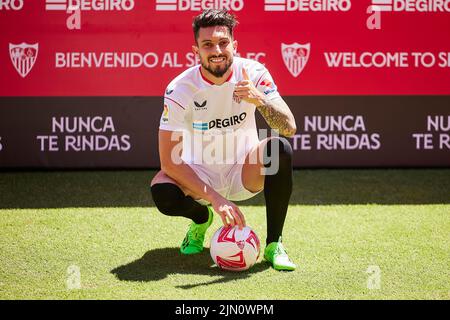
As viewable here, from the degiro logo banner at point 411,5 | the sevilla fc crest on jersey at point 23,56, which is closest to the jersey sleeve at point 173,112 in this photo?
the sevilla fc crest on jersey at point 23,56

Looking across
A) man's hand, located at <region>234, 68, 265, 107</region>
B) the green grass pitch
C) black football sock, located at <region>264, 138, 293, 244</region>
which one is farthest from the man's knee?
the green grass pitch

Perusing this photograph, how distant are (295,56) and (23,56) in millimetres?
2516

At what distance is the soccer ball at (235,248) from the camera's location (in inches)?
157

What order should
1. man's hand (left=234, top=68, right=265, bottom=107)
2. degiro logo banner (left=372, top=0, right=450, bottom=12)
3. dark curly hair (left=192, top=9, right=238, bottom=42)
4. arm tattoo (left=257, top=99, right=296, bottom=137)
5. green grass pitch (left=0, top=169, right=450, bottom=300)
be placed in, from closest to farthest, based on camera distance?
green grass pitch (left=0, top=169, right=450, bottom=300) → man's hand (left=234, top=68, right=265, bottom=107) → arm tattoo (left=257, top=99, right=296, bottom=137) → dark curly hair (left=192, top=9, right=238, bottom=42) → degiro logo banner (left=372, top=0, right=450, bottom=12)

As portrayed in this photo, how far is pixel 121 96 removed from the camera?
674cm

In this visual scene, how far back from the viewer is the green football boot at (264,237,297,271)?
4.09m

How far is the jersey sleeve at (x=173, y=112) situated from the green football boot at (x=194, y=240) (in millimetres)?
671

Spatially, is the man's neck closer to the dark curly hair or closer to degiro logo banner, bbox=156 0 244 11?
the dark curly hair

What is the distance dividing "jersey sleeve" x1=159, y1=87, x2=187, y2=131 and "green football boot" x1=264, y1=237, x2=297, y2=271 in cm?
88

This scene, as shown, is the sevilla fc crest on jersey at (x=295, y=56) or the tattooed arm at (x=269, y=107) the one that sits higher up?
the sevilla fc crest on jersey at (x=295, y=56)

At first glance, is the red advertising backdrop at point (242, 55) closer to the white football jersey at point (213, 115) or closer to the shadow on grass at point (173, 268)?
the white football jersey at point (213, 115)

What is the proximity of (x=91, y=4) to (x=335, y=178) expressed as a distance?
274 centimetres

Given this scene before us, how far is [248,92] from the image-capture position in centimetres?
394

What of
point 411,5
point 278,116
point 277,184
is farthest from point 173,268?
point 411,5
